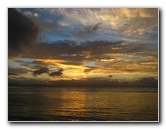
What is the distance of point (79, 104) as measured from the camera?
7.47 feet

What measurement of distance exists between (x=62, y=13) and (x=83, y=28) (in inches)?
10.1

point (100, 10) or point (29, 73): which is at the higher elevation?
point (100, 10)

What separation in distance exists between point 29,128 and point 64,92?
1.63 feet

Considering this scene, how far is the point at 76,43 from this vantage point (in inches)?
91.1

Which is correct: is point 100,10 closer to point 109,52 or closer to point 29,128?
point 109,52

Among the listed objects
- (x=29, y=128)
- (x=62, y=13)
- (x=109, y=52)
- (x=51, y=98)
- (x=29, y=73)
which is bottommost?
(x=29, y=128)

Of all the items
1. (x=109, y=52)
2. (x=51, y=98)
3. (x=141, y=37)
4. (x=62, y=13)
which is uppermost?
(x=62, y=13)

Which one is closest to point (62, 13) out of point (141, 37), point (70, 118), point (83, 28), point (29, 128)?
point (83, 28)

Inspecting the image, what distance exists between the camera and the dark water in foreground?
226 cm

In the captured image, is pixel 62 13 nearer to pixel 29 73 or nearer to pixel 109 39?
pixel 109 39

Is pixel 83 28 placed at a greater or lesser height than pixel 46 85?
greater

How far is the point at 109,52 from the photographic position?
2318 millimetres

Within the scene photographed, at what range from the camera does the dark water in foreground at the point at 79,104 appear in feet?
7.42

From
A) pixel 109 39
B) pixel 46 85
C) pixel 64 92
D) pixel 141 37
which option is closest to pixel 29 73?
pixel 46 85
